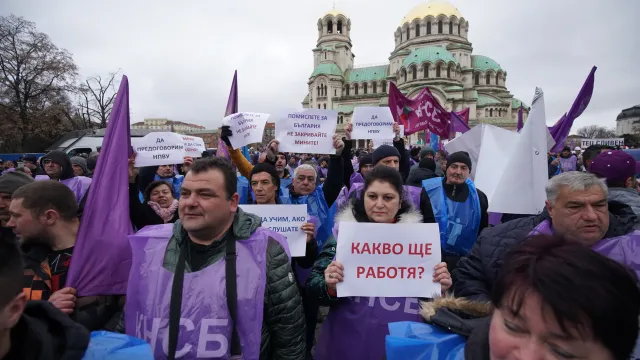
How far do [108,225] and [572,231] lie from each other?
2893 mm

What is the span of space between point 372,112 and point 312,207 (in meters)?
2.13

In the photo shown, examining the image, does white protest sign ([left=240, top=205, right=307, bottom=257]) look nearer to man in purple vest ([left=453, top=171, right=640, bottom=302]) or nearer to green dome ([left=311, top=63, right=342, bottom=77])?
man in purple vest ([left=453, top=171, right=640, bottom=302])

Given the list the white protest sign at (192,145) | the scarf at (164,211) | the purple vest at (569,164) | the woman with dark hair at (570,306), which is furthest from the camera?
the purple vest at (569,164)

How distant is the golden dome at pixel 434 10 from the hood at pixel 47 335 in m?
72.0

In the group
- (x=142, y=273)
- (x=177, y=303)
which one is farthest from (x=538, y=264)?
(x=142, y=273)

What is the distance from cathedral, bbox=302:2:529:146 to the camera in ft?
184

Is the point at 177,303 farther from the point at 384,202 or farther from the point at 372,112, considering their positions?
the point at 372,112

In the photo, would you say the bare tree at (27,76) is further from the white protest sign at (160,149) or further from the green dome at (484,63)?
the green dome at (484,63)

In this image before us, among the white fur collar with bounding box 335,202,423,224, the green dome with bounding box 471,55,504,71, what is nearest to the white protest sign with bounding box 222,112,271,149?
the white fur collar with bounding box 335,202,423,224

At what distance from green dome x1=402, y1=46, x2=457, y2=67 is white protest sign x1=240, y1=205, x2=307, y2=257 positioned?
59966 millimetres

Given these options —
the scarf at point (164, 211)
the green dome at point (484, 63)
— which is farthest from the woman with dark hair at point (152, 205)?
the green dome at point (484, 63)

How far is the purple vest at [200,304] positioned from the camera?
1.73 m

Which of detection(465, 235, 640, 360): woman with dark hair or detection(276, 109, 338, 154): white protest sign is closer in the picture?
detection(465, 235, 640, 360): woman with dark hair

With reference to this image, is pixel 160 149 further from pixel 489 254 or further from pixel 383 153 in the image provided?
pixel 489 254
